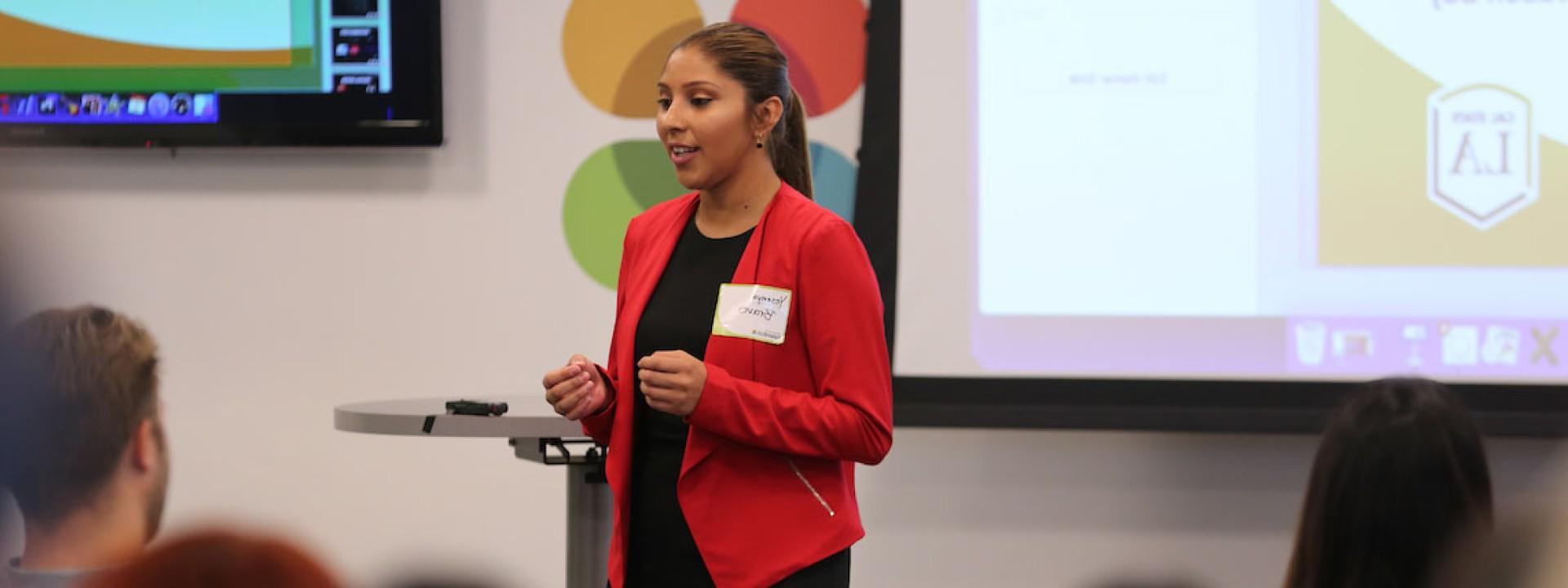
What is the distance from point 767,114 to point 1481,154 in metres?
1.97

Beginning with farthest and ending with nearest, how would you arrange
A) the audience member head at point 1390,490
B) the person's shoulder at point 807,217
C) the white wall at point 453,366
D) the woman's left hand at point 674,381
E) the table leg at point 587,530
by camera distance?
the white wall at point 453,366, the table leg at point 587,530, the person's shoulder at point 807,217, the woman's left hand at point 674,381, the audience member head at point 1390,490

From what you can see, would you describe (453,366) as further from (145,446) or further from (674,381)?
(145,446)

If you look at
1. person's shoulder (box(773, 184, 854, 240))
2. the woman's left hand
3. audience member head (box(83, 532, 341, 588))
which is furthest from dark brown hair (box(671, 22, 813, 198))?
audience member head (box(83, 532, 341, 588))

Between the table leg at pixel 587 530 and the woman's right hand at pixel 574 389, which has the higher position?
the woman's right hand at pixel 574 389

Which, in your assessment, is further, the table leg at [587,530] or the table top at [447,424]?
the table leg at [587,530]

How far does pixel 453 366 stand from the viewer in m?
3.40

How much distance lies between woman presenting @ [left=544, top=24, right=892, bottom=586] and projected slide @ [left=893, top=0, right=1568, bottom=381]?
4.59 feet

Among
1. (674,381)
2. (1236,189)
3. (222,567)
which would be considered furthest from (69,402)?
(1236,189)

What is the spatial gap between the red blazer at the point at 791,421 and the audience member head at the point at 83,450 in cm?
72

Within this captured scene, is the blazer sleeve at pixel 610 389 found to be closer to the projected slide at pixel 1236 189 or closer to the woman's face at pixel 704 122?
the woman's face at pixel 704 122

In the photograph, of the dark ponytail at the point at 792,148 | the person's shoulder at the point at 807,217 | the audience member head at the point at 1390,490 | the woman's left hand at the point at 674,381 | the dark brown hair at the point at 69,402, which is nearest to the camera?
the dark brown hair at the point at 69,402

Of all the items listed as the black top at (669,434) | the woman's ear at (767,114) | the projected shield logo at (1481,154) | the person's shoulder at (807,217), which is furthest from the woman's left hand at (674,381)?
the projected shield logo at (1481,154)

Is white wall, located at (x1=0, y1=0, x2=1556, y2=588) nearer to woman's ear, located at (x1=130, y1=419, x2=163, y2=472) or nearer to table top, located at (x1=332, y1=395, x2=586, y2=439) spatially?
table top, located at (x1=332, y1=395, x2=586, y2=439)

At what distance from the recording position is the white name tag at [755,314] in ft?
5.48
